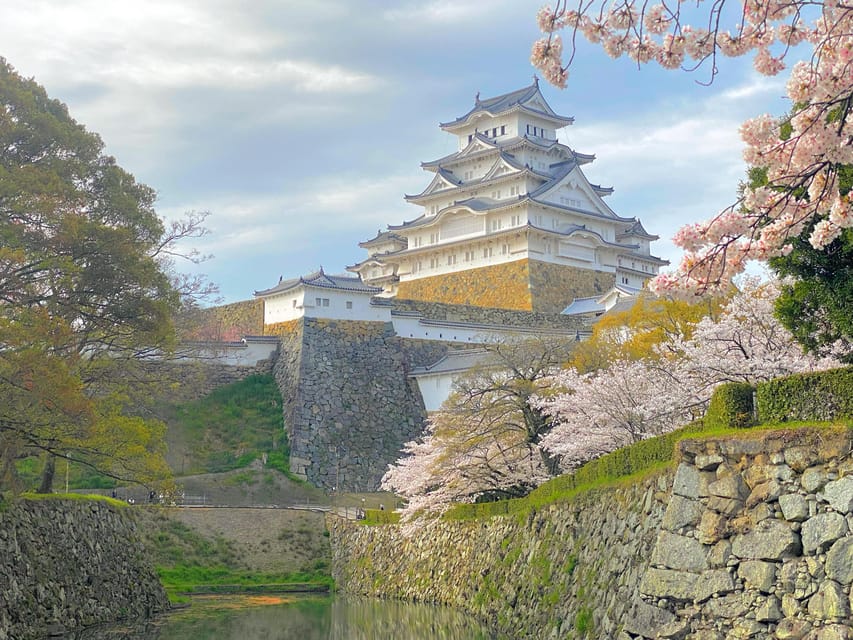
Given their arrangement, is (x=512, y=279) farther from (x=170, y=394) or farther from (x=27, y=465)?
(x=27, y=465)

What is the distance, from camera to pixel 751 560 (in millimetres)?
9578

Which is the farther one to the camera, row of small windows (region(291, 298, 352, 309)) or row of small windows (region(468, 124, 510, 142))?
row of small windows (region(468, 124, 510, 142))

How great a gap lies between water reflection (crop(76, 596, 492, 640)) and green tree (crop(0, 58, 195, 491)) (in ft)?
9.44

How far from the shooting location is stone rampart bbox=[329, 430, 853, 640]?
897 cm

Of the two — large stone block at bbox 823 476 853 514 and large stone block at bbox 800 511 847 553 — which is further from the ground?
large stone block at bbox 823 476 853 514

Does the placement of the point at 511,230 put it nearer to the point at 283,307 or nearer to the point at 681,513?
the point at 283,307

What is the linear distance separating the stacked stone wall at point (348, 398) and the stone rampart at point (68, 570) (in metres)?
12.7

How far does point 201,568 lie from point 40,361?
46.5ft

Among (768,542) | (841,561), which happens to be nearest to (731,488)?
(768,542)

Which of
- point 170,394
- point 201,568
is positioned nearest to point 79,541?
point 201,568

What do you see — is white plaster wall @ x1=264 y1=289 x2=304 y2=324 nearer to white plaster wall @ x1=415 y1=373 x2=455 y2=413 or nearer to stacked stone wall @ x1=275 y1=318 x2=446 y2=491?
stacked stone wall @ x1=275 y1=318 x2=446 y2=491

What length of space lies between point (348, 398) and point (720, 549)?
1089 inches

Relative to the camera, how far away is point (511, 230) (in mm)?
45375

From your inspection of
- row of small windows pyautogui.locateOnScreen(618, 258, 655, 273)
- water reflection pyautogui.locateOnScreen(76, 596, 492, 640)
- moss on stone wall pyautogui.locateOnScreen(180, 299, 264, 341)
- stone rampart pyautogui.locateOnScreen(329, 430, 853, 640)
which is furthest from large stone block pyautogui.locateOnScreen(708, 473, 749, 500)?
row of small windows pyautogui.locateOnScreen(618, 258, 655, 273)
